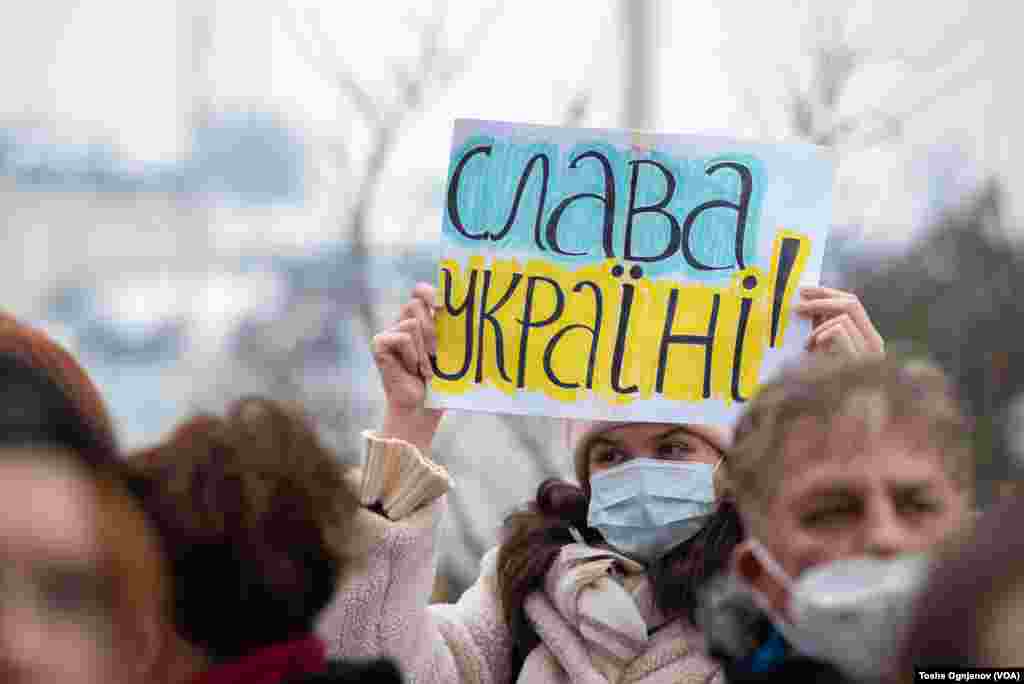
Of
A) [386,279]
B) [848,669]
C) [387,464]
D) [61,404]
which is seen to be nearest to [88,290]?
[386,279]

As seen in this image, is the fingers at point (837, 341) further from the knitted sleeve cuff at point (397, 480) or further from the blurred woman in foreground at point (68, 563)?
the blurred woman in foreground at point (68, 563)

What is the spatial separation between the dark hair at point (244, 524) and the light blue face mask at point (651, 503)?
92 centimetres

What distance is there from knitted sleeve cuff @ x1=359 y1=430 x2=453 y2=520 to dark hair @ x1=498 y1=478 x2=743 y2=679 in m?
0.27

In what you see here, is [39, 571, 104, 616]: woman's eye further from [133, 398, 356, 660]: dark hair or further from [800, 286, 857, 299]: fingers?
[800, 286, 857, 299]: fingers

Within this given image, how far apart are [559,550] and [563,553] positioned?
51 millimetres

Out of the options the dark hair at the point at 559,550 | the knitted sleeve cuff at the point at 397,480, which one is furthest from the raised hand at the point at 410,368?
the dark hair at the point at 559,550

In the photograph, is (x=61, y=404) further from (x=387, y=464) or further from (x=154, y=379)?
(x=154, y=379)

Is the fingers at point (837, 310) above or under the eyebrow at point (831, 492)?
above

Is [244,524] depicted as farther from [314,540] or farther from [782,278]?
[782,278]

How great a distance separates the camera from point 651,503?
8.12ft

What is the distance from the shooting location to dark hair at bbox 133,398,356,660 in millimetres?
1545

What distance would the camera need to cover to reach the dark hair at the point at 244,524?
5.07 ft

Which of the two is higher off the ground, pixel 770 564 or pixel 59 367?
pixel 59 367

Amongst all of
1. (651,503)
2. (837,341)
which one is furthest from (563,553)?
(837,341)
